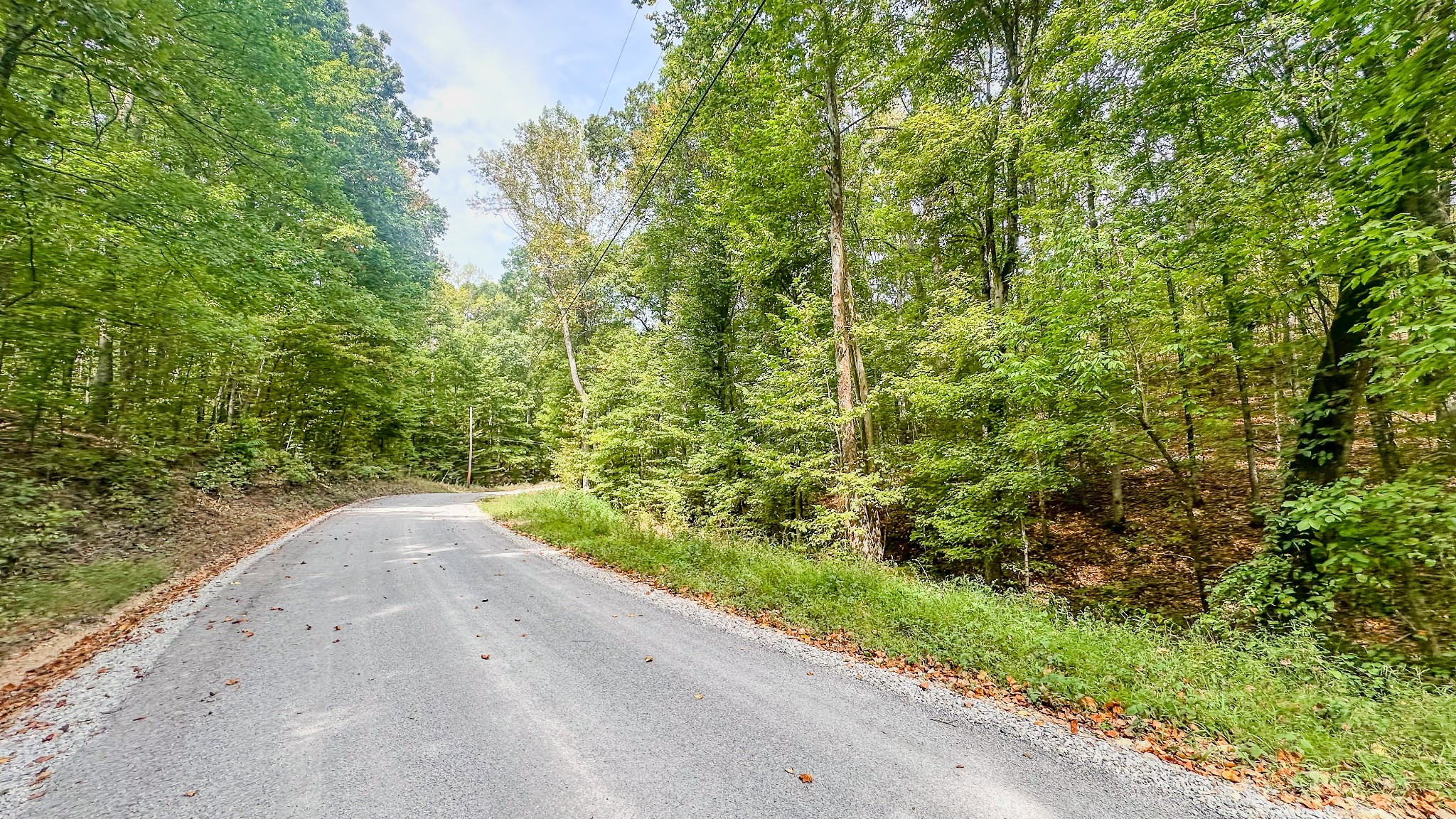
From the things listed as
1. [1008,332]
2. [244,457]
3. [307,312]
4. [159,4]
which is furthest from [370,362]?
[1008,332]

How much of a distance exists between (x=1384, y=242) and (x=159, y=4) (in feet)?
40.9

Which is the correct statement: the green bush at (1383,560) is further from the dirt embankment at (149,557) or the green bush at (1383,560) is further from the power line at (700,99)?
the dirt embankment at (149,557)

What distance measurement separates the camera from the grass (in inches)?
109

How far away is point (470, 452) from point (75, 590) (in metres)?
27.1

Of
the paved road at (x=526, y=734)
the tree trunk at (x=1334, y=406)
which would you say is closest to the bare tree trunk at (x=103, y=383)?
the paved road at (x=526, y=734)

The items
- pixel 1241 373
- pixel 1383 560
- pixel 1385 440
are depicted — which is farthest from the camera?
pixel 1241 373

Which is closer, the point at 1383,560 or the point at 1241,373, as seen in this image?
the point at 1383,560

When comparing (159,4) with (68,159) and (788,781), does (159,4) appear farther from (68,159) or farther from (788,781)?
(788,781)

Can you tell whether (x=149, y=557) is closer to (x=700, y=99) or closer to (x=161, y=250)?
(x=161, y=250)

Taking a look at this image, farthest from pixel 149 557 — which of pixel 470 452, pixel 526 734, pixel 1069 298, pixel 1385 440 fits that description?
pixel 470 452

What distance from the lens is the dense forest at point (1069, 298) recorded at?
4.53 meters

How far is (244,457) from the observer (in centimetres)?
1291

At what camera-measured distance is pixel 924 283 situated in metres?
14.6

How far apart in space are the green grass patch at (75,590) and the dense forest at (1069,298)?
8.34 metres
